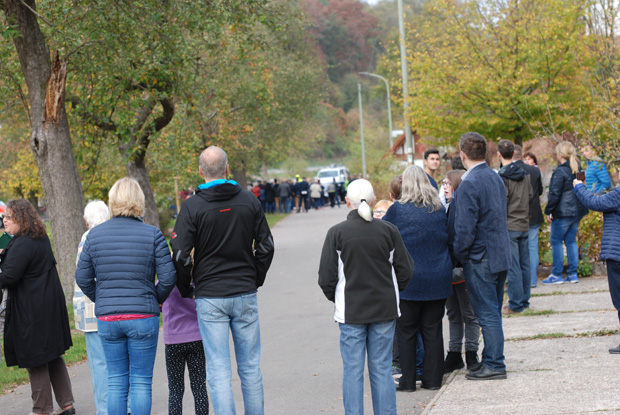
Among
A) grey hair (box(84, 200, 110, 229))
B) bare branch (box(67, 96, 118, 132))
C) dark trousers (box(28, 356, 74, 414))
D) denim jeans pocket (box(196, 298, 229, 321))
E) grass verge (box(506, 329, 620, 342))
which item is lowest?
grass verge (box(506, 329, 620, 342))

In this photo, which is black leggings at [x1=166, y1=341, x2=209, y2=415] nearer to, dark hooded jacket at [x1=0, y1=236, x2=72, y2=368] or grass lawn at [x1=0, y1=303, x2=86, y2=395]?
dark hooded jacket at [x1=0, y1=236, x2=72, y2=368]

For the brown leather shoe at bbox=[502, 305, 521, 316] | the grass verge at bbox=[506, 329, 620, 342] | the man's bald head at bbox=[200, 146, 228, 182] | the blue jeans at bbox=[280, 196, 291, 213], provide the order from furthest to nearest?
the blue jeans at bbox=[280, 196, 291, 213] < the brown leather shoe at bbox=[502, 305, 521, 316] < the grass verge at bbox=[506, 329, 620, 342] < the man's bald head at bbox=[200, 146, 228, 182]

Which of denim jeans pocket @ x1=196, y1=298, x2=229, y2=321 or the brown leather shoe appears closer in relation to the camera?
denim jeans pocket @ x1=196, y1=298, x2=229, y2=321

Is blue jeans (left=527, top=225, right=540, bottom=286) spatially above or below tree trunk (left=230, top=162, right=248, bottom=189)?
below

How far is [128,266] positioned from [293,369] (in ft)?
9.79

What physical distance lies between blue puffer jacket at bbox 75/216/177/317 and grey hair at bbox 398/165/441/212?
212cm

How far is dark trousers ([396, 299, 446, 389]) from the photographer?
647 cm

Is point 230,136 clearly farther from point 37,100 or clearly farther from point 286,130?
point 37,100

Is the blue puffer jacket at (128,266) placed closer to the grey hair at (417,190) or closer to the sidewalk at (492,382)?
the sidewalk at (492,382)

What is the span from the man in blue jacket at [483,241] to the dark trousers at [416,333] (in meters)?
0.35

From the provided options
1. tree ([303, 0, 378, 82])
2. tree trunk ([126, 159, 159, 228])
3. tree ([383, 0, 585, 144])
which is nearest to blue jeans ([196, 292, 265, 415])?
tree trunk ([126, 159, 159, 228])

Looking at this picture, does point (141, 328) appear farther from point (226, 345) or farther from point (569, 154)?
point (569, 154)

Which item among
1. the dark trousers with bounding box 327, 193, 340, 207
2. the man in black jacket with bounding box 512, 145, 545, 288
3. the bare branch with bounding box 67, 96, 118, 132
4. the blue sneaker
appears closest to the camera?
the man in black jacket with bounding box 512, 145, 545, 288

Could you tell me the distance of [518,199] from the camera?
9.43 metres
